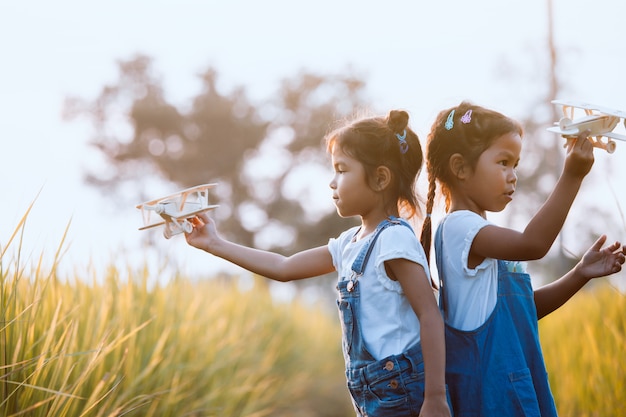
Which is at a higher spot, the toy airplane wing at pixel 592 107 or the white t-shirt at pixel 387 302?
the toy airplane wing at pixel 592 107

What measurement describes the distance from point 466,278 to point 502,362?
0.90ft

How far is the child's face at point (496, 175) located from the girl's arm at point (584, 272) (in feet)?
1.41

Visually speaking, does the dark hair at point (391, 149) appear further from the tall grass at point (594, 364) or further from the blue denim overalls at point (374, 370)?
the tall grass at point (594, 364)

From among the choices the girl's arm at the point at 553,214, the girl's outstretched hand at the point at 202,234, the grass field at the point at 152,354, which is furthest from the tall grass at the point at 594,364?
the girl's outstretched hand at the point at 202,234

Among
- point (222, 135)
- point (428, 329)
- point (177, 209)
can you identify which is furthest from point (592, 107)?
point (222, 135)

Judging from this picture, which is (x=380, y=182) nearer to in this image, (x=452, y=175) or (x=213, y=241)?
(x=452, y=175)

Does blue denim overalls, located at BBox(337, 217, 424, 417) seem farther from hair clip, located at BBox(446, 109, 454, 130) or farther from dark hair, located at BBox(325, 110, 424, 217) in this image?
Result: hair clip, located at BBox(446, 109, 454, 130)

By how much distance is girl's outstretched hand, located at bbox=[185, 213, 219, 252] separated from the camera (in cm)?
284

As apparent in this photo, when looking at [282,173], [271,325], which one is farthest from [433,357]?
[282,173]

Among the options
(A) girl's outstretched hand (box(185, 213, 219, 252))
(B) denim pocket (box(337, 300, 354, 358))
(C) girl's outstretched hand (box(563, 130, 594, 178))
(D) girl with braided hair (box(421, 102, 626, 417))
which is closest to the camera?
(C) girl's outstretched hand (box(563, 130, 594, 178))

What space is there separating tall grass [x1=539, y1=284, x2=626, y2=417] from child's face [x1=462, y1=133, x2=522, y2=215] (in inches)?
59.3

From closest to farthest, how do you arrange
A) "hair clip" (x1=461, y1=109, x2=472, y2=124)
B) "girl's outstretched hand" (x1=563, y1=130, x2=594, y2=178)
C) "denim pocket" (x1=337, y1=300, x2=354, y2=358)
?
"girl's outstretched hand" (x1=563, y1=130, x2=594, y2=178), "denim pocket" (x1=337, y1=300, x2=354, y2=358), "hair clip" (x1=461, y1=109, x2=472, y2=124)

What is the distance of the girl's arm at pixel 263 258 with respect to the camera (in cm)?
276

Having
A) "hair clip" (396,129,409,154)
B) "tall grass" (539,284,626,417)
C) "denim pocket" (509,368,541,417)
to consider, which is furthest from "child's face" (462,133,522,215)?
"tall grass" (539,284,626,417)
